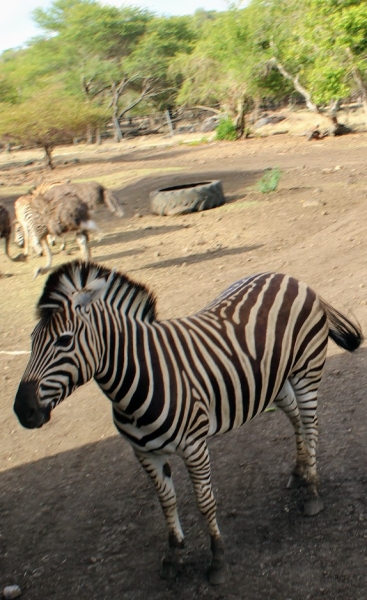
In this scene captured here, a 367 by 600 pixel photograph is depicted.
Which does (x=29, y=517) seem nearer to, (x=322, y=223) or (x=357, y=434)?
(x=357, y=434)

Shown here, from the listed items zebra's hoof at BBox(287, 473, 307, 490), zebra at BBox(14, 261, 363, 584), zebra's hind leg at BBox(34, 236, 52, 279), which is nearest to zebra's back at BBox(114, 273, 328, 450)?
zebra at BBox(14, 261, 363, 584)

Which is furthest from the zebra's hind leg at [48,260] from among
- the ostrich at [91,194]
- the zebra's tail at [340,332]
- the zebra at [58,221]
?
the zebra's tail at [340,332]

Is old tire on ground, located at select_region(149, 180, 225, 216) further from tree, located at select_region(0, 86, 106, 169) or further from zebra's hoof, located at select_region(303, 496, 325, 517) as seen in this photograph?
tree, located at select_region(0, 86, 106, 169)

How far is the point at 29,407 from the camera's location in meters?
2.82

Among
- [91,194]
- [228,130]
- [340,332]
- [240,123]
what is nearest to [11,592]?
[340,332]

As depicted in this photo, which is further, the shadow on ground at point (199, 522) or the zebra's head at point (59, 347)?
the shadow on ground at point (199, 522)

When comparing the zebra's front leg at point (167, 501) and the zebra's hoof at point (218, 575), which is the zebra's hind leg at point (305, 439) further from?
the zebra's front leg at point (167, 501)

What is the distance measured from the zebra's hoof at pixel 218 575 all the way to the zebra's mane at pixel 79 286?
1341mm

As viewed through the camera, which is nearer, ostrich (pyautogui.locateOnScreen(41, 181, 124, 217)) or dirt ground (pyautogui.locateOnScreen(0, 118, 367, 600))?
dirt ground (pyautogui.locateOnScreen(0, 118, 367, 600))

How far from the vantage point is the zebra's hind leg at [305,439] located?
3.60 m

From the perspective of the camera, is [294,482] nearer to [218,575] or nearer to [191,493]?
[191,493]

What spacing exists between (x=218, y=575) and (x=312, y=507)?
2.36 ft

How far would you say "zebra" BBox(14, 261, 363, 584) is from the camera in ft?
9.61

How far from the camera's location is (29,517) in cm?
401
